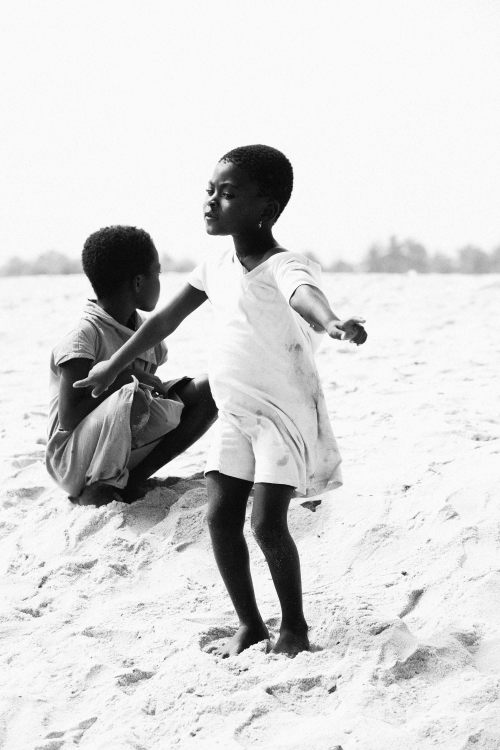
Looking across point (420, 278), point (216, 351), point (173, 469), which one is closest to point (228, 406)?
point (216, 351)

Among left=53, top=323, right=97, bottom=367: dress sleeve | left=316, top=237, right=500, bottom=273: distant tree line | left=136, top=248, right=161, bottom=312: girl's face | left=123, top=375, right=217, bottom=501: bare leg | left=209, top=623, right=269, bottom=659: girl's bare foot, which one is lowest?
left=316, top=237, right=500, bottom=273: distant tree line

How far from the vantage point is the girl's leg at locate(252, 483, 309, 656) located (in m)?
2.17

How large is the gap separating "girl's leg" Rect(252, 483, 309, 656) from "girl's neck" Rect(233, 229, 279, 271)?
23.2 inches

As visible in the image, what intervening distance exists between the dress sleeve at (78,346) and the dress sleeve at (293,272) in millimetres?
1057

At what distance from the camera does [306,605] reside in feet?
8.11

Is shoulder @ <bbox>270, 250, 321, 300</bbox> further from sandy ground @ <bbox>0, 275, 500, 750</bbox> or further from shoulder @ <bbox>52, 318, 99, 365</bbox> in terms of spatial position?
shoulder @ <bbox>52, 318, 99, 365</bbox>

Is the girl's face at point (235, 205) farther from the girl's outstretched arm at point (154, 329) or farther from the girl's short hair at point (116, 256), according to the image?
the girl's short hair at point (116, 256)

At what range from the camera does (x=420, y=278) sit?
8.65m

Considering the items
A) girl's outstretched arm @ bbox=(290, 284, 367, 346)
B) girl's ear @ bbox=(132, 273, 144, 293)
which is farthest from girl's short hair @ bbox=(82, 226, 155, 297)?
girl's outstretched arm @ bbox=(290, 284, 367, 346)

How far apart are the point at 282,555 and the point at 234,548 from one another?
0.49ft

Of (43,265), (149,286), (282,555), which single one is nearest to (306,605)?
(282,555)

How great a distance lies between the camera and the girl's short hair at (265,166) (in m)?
2.29

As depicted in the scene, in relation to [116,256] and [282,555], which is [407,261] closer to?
[116,256]

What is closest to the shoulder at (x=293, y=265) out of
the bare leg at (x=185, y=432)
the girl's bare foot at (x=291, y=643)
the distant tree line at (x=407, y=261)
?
the girl's bare foot at (x=291, y=643)
